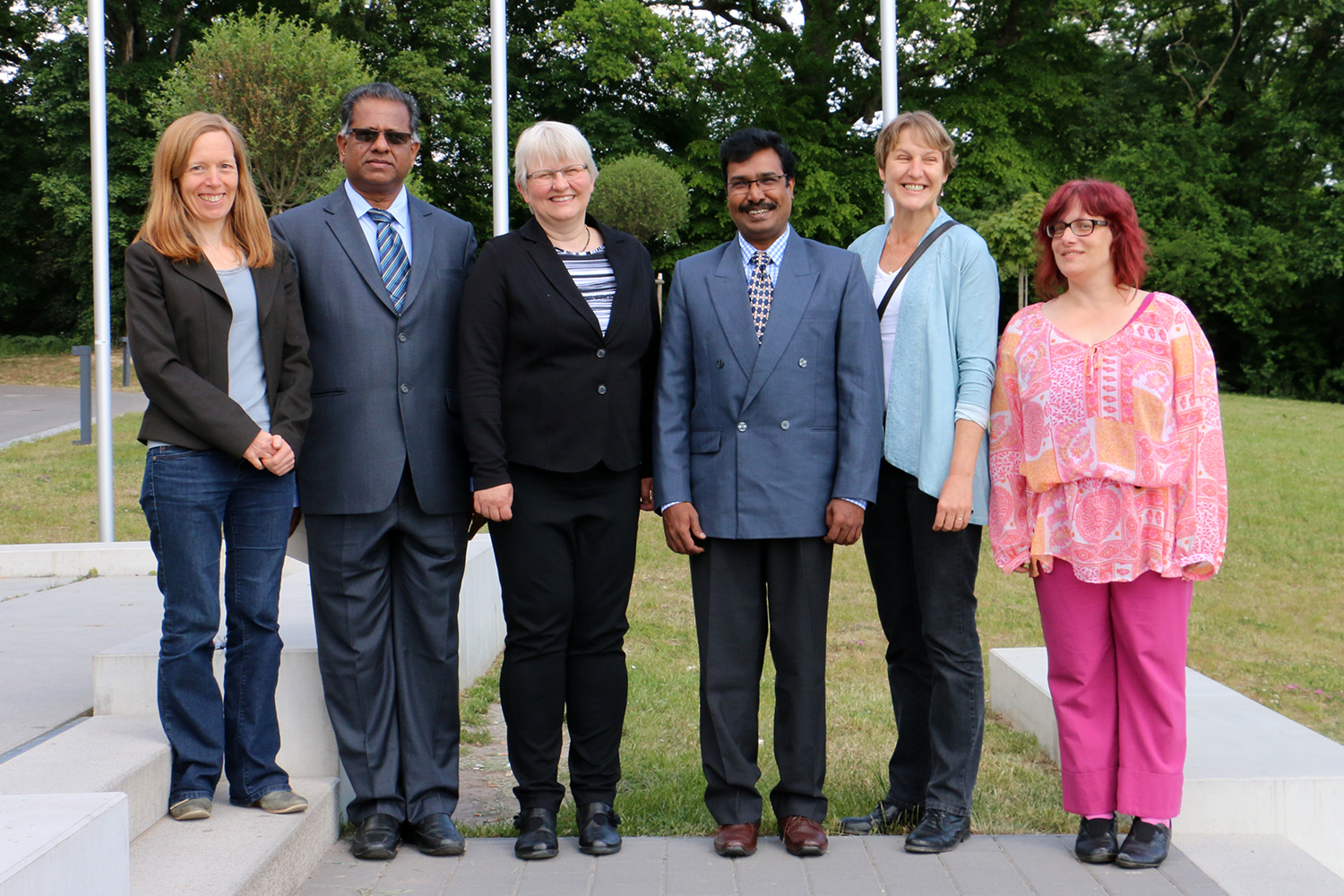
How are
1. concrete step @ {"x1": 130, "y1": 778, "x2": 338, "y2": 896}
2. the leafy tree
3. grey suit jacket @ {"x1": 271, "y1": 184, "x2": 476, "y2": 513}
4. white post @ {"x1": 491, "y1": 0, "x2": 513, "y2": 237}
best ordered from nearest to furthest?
concrete step @ {"x1": 130, "y1": 778, "x2": 338, "y2": 896}
grey suit jacket @ {"x1": 271, "y1": 184, "x2": 476, "y2": 513}
white post @ {"x1": 491, "y1": 0, "x2": 513, "y2": 237}
the leafy tree

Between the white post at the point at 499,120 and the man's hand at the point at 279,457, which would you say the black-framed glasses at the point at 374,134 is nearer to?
the man's hand at the point at 279,457

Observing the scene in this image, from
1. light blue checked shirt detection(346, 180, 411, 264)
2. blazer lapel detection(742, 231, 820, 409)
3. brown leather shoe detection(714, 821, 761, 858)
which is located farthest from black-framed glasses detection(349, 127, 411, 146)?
brown leather shoe detection(714, 821, 761, 858)

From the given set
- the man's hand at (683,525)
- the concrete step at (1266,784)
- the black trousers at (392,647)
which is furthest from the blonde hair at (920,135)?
the concrete step at (1266,784)

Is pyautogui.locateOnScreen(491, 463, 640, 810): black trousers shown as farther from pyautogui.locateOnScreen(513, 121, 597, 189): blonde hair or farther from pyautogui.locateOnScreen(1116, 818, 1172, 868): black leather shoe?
pyautogui.locateOnScreen(1116, 818, 1172, 868): black leather shoe

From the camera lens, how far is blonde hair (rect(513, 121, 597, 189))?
3260 millimetres

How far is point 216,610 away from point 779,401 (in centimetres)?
160

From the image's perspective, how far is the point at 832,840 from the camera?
11.2 ft

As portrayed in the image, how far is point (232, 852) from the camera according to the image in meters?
2.85

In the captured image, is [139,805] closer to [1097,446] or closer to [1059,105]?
[1097,446]

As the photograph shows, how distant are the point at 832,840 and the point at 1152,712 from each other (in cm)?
98

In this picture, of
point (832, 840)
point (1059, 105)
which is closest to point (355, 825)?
point (832, 840)

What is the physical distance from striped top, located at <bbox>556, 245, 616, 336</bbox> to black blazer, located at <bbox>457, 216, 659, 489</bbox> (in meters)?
0.03

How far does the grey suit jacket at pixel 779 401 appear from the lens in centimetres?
326

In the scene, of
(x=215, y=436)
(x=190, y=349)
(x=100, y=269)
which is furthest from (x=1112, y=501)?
(x=100, y=269)
